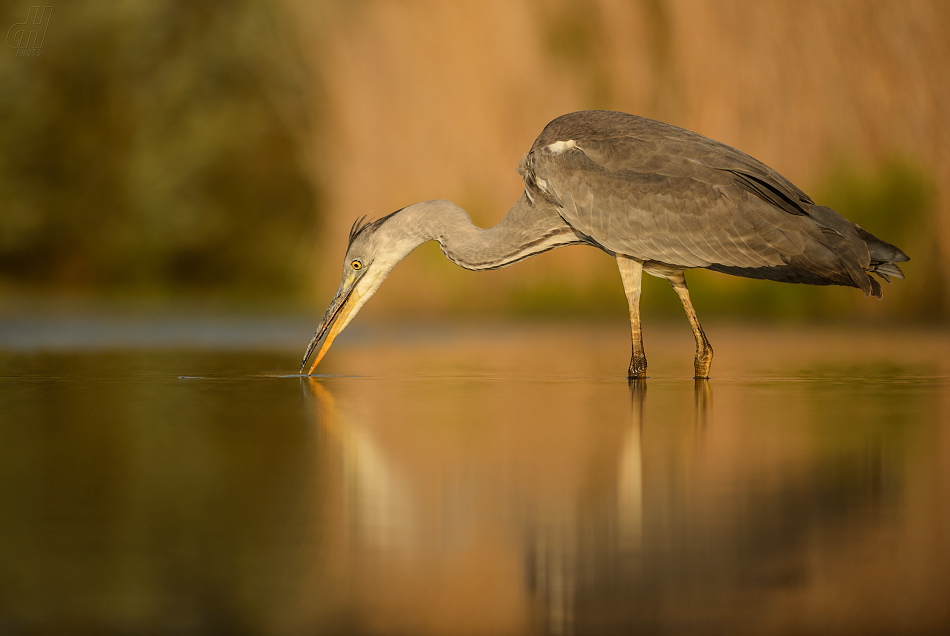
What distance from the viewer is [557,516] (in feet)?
8.64

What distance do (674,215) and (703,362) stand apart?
2.51 feet

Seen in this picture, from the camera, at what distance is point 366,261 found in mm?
6312

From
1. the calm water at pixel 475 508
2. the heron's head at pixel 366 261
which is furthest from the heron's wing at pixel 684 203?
the heron's head at pixel 366 261

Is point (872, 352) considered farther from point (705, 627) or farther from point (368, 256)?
point (705, 627)

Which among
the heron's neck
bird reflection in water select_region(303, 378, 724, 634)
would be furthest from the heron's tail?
bird reflection in water select_region(303, 378, 724, 634)

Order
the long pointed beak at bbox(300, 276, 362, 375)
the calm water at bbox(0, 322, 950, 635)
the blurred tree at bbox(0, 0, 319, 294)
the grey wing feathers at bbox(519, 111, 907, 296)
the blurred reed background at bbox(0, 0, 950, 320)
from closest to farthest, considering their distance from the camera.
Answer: the calm water at bbox(0, 322, 950, 635), the grey wing feathers at bbox(519, 111, 907, 296), the long pointed beak at bbox(300, 276, 362, 375), the blurred reed background at bbox(0, 0, 950, 320), the blurred tree at bbox(0, 0, 319, 294)

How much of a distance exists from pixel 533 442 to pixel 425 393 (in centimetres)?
154

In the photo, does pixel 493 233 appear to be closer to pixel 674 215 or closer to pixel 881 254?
pixel 674 215

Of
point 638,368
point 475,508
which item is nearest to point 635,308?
point 638,368

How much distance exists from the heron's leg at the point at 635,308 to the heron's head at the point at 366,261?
1.19m

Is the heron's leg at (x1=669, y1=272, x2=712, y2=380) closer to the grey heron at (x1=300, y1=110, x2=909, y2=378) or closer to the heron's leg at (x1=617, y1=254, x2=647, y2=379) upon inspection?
the grey heron at (x1=300, y1=110, x2=909, y2=378)

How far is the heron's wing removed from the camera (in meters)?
5.44

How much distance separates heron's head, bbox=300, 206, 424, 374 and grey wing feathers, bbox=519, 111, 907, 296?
88 cm

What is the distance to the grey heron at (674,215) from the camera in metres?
5.44
